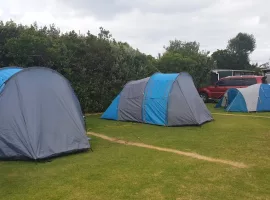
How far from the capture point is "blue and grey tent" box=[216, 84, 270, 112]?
16.4 m

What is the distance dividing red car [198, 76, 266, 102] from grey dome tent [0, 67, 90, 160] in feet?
46.2

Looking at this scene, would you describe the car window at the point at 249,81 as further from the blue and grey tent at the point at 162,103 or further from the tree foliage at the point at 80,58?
the blue and grey tent at the point at 162,103

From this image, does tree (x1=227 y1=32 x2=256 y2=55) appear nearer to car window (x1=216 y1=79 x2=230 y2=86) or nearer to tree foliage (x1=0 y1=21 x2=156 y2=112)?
car window (x1=216 y1=79 x2=230 y2=86)

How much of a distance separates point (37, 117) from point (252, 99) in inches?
476

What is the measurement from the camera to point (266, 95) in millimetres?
16766

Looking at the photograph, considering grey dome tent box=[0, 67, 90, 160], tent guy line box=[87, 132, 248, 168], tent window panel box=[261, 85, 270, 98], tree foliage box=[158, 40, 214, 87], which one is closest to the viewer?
tent guy line box=[87, 132, 248, 168]

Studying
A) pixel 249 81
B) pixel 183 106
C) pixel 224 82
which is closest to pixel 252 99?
pixel 249 81

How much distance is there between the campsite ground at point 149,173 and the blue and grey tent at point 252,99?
7.04 meters

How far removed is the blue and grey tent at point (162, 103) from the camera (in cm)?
1191

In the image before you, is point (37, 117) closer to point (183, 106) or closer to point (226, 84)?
point (183, 106)

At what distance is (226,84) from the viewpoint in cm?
2053

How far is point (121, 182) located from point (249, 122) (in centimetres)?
857

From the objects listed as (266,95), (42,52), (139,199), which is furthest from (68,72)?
(139,199)

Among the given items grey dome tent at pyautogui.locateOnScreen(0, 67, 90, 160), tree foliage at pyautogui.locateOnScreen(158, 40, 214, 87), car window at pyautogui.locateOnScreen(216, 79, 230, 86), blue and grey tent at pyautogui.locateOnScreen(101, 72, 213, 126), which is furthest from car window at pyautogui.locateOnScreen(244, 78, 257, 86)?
grey dome tent at pyautogui.locateOnScreen(0, 67, 90, 160)
